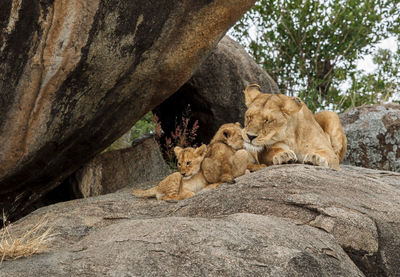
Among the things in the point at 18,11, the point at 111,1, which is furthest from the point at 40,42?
the point at 111,1

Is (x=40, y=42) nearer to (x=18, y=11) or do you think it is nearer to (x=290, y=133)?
(x=18, y=11)

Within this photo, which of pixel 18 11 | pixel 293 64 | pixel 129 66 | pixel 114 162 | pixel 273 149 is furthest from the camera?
pixel 293 64

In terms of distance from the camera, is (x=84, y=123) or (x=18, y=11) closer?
(x=18, y=11)

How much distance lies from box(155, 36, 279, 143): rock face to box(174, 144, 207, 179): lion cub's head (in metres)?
2.52

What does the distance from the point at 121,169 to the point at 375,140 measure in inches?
176

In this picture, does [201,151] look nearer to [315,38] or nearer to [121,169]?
[121,169]

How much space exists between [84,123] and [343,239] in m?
3.24

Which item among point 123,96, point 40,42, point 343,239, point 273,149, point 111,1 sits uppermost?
point 111,1

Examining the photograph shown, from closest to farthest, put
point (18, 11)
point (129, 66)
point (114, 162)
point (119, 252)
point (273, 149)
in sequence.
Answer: point (119, 252) < point (18, 11) < point (129, 66) < point (273, 149) < point (114, 162)

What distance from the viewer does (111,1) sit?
521 centimetres

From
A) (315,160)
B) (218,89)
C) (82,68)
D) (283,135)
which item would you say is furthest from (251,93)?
(82,68)

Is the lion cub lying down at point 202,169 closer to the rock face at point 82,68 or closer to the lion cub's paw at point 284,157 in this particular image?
the lion cub's paw at point 284,157

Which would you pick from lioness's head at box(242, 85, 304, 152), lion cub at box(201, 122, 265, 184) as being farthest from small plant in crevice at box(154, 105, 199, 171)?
lioness's head at box(242, 85, 304, 152)

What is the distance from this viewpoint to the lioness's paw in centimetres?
605
